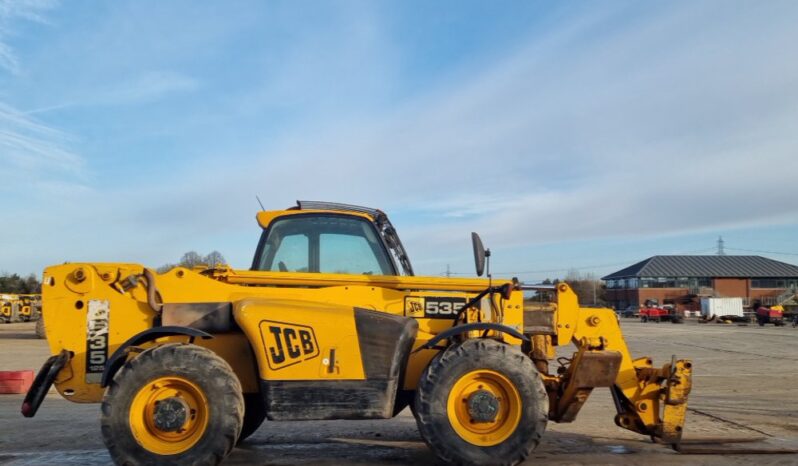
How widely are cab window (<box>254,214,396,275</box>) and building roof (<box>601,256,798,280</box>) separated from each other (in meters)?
75.7

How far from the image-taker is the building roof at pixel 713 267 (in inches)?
2997

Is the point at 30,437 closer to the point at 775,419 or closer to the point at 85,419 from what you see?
the point at 85,419

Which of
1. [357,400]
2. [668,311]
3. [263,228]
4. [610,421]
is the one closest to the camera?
[357,400]

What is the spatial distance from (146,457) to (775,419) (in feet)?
25.3

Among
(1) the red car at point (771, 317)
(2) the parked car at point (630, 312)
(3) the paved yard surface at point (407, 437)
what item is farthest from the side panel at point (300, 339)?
(2) the parked car at point (630, 312)

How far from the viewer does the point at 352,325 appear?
5.25 meters

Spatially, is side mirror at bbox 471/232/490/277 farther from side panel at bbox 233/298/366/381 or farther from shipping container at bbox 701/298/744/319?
shipping container at bbox 701/298/744/319

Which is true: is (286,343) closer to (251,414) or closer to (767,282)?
(251,414)

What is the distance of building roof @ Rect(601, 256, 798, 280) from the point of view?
250 ft

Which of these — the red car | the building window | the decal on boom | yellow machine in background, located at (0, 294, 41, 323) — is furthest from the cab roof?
the building window

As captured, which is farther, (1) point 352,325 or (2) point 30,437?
(2) point 30,437

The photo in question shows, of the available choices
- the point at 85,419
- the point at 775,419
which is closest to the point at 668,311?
the point at 775,419

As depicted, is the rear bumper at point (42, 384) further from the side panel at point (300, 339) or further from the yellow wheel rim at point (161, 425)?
the side panel at point (300, 339)

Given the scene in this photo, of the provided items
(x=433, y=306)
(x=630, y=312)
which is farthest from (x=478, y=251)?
(x=630, y=312)
